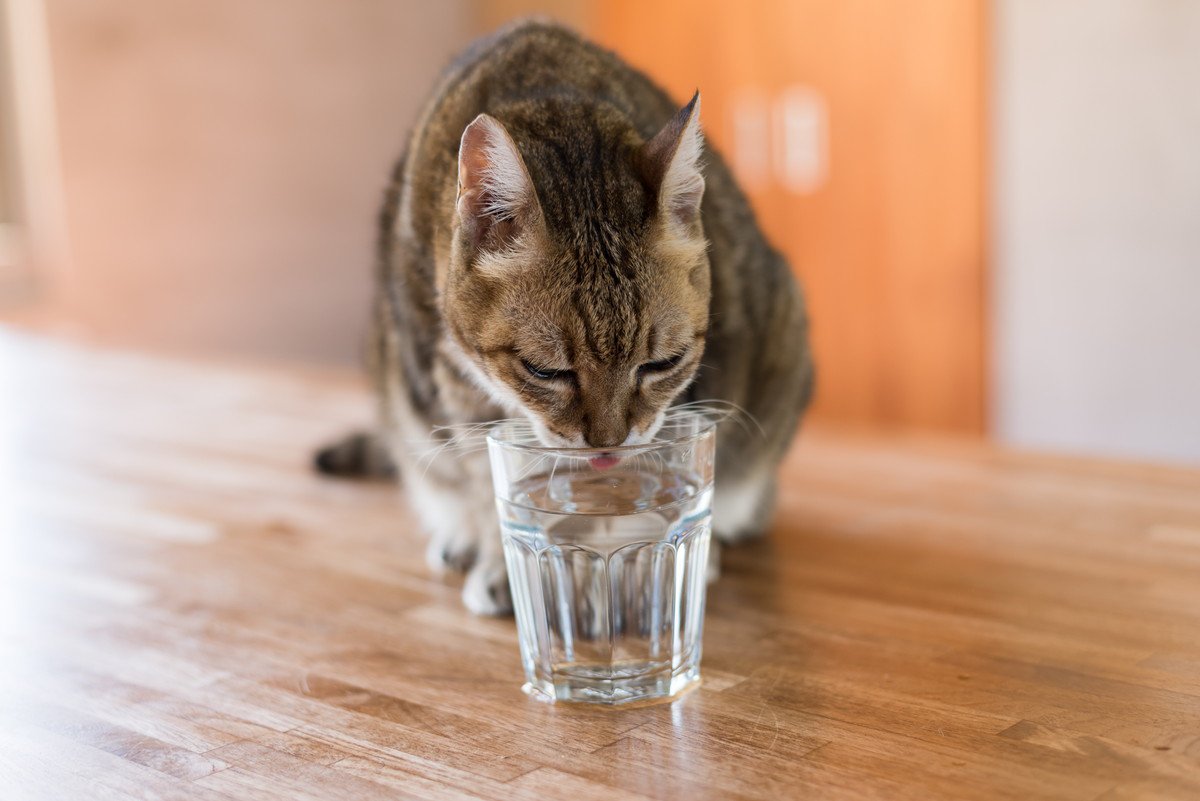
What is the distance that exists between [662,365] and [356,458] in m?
0.75

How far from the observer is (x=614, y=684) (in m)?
0.96

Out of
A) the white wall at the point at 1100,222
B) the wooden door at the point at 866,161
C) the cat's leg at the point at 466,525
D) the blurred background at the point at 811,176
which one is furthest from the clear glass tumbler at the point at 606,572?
the wooden door at the point at 866,161

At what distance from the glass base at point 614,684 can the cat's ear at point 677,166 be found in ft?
1.20

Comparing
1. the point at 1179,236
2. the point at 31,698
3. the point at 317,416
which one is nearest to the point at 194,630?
Result: the point at 31,698

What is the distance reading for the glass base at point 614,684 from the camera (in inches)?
37.7

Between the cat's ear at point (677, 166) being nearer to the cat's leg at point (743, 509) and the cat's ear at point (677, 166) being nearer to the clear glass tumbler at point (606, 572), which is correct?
the clear glass tumbler at point (606, 572)

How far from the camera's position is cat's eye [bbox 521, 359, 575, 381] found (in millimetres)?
1031

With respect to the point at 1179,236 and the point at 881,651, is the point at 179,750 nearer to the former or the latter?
the point at 881,651

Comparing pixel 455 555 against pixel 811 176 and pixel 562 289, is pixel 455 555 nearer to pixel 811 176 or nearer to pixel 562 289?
pixel 562 289

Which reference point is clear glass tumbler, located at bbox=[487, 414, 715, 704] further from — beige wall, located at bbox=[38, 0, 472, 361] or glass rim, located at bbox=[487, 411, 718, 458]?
beige wall, located at bbox=[38, 0, 472, 361]

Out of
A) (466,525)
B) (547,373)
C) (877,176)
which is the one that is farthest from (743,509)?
(877,176)

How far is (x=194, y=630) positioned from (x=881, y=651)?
1.98 ft

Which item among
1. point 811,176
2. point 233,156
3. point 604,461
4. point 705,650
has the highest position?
point 233,156

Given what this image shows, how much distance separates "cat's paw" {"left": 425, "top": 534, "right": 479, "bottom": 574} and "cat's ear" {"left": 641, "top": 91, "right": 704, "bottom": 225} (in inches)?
17.4
